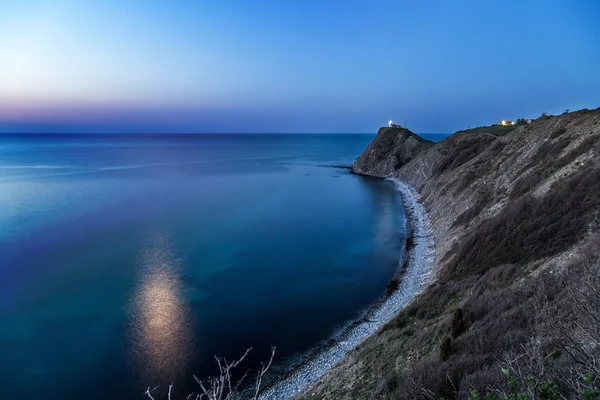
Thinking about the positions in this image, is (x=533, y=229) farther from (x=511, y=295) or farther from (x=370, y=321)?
(x=370, y=321)

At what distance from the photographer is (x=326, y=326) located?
23.8 m

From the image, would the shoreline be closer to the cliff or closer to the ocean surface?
the ocean surface

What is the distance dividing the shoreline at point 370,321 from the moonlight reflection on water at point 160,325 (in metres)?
6.42

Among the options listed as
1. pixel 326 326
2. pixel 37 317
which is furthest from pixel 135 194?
pixel 326 326

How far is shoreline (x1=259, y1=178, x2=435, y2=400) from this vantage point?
18.3 m

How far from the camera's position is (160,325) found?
23.8m

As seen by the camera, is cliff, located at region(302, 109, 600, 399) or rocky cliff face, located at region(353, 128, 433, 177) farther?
rocky cliff face, located at region(353, 128, 433, 177)

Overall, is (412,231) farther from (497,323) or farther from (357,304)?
(497,323)

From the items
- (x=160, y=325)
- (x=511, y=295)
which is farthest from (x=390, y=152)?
(x=511, y=295)

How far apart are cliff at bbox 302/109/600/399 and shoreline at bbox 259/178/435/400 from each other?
149cm

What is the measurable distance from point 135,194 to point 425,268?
202ft

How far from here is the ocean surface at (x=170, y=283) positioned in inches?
815

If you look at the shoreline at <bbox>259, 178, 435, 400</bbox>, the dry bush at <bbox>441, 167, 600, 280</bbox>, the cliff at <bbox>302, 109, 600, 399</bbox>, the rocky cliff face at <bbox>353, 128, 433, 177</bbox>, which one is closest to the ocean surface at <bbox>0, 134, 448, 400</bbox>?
the shoreline at <bbox>259, 178, 435, 400</bbox>

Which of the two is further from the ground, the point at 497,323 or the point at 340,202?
the point at 497,323
